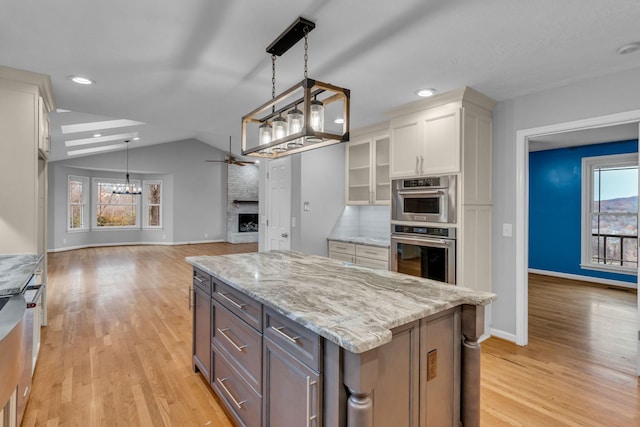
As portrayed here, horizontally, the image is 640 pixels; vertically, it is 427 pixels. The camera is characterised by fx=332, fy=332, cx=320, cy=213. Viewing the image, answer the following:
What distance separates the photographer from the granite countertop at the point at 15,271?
1615 millimetres

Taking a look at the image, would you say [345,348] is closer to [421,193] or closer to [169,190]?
[421,193]

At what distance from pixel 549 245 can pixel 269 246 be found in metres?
5.32

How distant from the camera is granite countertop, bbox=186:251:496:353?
1.17 meters

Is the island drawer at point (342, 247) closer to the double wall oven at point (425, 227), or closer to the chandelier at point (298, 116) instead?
the double wall oven at point (425, 227)

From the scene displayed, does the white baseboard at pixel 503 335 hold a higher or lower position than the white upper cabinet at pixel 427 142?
lower

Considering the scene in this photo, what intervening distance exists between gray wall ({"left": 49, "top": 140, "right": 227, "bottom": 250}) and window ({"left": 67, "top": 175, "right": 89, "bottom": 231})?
0.15 m

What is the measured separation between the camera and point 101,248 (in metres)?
9.72

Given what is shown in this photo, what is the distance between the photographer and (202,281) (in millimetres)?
2373

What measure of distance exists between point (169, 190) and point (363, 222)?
311 inches

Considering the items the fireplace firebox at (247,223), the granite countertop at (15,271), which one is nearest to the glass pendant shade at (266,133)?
the granite countertop at (15,271)

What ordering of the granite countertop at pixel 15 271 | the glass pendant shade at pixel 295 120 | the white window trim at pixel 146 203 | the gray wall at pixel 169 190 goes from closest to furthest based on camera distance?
1. the granite countertop at pixel 15 271
2. the glass pendant shade at pixel 295 120
3. the gray wall at pixel 169 190
4. the white window trim at pixel 146 203

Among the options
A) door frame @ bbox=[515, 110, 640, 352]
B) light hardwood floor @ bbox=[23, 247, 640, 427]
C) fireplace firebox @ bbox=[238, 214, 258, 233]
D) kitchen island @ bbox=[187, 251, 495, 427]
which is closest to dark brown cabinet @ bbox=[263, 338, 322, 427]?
kitchen island @ bbox=[187, 251, 495, 427]

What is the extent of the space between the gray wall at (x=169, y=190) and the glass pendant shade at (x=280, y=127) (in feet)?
30.9

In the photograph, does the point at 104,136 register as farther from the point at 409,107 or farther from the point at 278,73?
the point at 409,107
